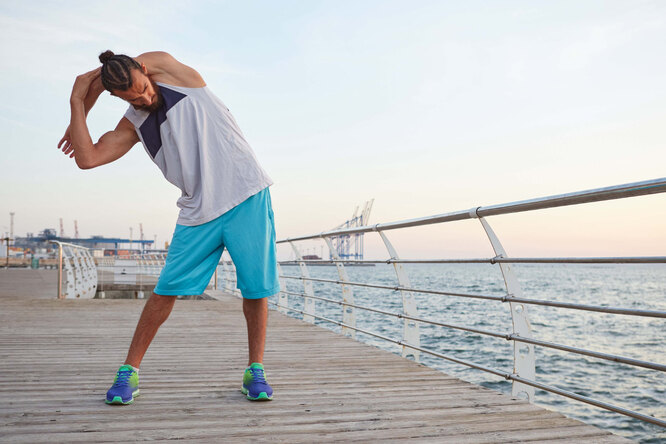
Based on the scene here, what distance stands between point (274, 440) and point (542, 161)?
97.7 feet

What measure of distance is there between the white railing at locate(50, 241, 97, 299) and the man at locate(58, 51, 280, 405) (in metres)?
5.11

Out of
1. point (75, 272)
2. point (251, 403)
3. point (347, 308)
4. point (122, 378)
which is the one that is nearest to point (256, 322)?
point (251, 403)

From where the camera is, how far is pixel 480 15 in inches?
592

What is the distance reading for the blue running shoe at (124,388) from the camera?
6.21 ft

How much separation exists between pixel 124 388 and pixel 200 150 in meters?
0.86

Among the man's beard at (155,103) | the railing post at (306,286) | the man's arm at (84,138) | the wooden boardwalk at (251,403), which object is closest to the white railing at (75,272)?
the railing post at (306,286)

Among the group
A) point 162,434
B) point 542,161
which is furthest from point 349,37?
point 542,161

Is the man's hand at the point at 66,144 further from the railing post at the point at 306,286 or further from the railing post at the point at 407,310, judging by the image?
the railing post at the point at 306,286

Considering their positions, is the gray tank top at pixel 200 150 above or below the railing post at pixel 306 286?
above

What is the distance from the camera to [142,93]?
182 centimetres

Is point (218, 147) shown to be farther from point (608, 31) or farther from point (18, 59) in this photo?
point (608, 31)

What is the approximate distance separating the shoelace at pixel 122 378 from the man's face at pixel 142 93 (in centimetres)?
93

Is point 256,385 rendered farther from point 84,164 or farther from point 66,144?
point 66,144

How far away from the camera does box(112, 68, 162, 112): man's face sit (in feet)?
5.85
